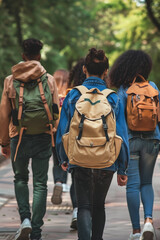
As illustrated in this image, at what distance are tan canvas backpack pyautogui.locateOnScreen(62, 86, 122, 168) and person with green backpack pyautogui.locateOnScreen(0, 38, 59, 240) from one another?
2.80ft

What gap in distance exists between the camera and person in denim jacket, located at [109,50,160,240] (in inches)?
200

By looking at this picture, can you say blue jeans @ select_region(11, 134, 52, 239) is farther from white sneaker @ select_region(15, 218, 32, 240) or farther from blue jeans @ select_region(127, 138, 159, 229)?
blue jeans @ select_region(127, 138, 159, 229)

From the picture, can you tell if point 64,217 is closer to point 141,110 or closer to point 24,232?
point 24,232

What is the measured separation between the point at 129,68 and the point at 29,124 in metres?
1.14

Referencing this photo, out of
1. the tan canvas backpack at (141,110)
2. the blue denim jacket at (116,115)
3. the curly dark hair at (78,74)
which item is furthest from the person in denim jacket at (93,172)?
the curly dark hair at (78,74)

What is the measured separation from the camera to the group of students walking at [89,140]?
407cm

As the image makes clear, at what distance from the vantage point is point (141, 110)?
16.5 ft

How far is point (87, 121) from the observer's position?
4.04 m

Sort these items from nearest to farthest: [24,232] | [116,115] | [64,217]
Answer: [116,115]
[24,232]
[64,217]

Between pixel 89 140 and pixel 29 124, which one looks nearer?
pixel 89 140

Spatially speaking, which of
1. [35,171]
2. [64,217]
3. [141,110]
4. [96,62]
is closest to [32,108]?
[35,171]

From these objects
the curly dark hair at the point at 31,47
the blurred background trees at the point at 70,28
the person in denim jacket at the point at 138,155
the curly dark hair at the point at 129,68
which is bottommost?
the blurred background trees at the point at 70,28

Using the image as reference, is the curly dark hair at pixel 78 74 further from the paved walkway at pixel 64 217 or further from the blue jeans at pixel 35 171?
the paved walkway at pixel 64 217

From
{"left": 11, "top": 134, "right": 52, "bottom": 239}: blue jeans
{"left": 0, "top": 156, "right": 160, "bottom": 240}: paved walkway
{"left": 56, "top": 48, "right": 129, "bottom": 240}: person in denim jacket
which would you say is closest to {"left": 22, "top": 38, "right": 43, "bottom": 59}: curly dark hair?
{"left": 11, "top": 134, "right": 52, "bottom": 239}: blue jeans
